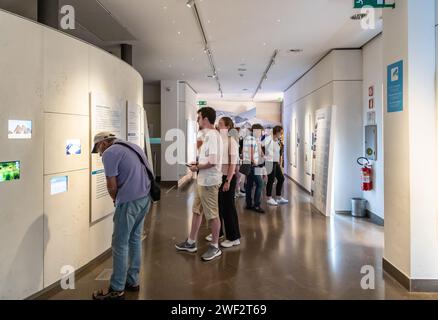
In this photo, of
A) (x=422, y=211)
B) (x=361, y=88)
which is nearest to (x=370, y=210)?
(x=361, y=88)

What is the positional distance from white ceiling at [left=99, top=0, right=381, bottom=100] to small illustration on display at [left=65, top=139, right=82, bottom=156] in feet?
6.93

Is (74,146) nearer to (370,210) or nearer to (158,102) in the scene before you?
(370,210)

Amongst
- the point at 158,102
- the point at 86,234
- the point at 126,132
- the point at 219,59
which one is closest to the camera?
the point at 86,234

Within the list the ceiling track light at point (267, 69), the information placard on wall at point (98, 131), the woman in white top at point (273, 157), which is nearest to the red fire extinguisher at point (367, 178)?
the woman in white top at point (273, 157)

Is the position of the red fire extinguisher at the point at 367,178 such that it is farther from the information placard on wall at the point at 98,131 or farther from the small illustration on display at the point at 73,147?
the small illustration on display at the point at 73,147

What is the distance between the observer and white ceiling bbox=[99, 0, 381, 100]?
14.9 ft

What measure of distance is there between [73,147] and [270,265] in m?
2.44

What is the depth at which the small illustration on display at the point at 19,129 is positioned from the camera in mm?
2623

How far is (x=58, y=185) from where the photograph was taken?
3.13 metres

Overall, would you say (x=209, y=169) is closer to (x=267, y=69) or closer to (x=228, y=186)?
(x=228, y=186)

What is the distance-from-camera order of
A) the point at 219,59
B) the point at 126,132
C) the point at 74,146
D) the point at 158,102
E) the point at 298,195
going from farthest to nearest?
1. the point at 158,102
2. the point at 298,195
3. the point at 219,59
4. the point at 126,132
5. the point at 74,146

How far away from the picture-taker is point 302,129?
31.9 feet

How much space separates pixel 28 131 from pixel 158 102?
879 cm

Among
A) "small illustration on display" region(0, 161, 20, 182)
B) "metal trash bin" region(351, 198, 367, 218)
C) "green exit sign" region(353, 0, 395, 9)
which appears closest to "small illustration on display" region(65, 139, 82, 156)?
"small illustration on display" region(0, 161, 20, 182)
